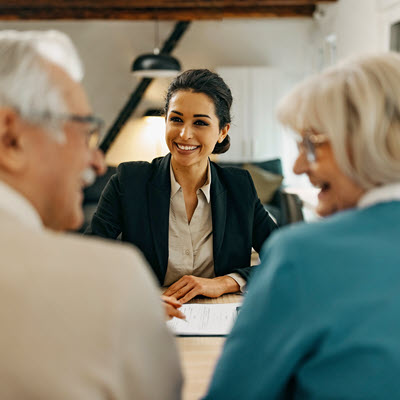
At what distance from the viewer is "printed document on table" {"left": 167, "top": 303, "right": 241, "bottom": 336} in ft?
4.58

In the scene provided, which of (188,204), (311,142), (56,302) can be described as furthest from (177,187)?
(56,302)

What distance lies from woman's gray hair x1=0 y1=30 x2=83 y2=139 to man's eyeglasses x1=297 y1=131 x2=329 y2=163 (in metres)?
0.46

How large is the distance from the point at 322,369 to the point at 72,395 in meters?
0.38

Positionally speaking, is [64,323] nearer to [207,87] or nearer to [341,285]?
[341,285]

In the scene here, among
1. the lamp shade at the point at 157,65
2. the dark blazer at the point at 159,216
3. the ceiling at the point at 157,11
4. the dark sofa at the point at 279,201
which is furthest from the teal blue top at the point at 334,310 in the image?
the ceiling at the point at 157,11

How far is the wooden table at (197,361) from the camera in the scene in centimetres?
110

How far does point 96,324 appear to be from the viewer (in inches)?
25.4

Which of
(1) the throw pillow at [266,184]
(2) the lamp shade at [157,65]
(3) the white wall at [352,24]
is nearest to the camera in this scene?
(3) the white wall at [352,24]

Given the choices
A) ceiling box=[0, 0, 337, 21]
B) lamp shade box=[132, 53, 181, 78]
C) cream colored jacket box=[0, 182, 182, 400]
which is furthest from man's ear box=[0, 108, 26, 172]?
ceiling box=[0, 0, 337, 21]

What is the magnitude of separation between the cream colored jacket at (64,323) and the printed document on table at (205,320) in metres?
0.73

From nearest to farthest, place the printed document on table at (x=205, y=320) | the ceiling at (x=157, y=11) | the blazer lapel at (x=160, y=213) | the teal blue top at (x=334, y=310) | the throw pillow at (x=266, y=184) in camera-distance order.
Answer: the teal blue top at (x=334, y=310) < the printed document on table at (x=205, y=320) < the blazer lapel at (x=160, y=213) < the throw pillow at (x=266, y=184) < the ceiling at (x=157, y=11)

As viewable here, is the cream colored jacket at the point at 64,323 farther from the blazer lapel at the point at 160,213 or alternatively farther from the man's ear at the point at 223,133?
the man's ear at the point at 223,133

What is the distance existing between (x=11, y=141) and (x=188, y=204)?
1.27 meters

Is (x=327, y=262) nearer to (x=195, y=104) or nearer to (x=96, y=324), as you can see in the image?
(x=96, y=324)
